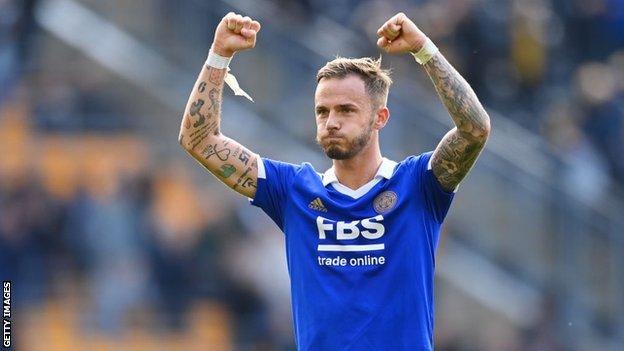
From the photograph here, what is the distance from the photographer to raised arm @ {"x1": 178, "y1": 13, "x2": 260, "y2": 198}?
657 centimetres

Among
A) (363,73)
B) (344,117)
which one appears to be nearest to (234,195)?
(363,73)

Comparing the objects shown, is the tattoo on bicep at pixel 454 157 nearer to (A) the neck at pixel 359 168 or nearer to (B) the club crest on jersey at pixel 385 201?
(B) the club crest on jersey at pixel 385 201

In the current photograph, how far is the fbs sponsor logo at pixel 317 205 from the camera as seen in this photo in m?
6.48

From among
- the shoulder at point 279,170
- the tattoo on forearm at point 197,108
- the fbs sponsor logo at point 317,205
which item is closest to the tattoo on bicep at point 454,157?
the fbs sponsor logo at point 317,205

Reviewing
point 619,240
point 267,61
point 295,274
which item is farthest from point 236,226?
point 295,274

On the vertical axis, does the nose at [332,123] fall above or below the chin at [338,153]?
above

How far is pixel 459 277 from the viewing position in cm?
1280

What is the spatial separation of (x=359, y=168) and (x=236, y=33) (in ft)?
2.85

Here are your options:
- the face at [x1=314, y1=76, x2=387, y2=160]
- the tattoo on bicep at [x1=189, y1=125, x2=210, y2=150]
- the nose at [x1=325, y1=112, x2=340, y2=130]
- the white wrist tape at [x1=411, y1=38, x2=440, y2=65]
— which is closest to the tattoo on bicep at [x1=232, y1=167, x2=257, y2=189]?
the tattoo on bicep at [x1=189, y1=125, x2=210, y2=150]

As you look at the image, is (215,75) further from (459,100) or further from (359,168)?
(459,100)

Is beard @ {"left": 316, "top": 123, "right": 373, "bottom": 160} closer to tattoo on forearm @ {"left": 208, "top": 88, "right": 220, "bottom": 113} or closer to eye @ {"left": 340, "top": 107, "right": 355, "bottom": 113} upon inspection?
eye @ {"left": 340, "top": 107, "right": 355, "bottom": 113}

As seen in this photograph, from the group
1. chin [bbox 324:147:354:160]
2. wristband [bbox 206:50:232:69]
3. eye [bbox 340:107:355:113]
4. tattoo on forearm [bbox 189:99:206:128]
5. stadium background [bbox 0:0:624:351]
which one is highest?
wristband [bbox 206:50:232:69]

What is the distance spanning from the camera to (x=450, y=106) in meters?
6.27

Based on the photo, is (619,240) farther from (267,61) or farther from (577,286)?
(267,61)
